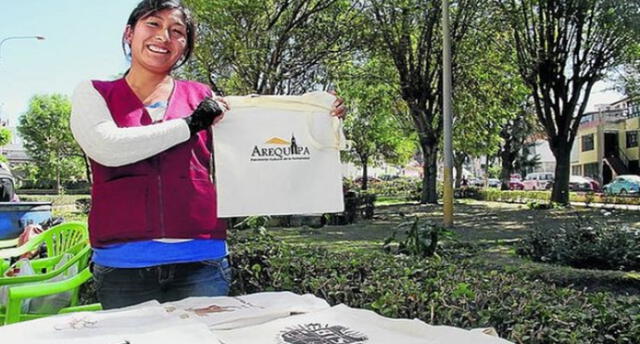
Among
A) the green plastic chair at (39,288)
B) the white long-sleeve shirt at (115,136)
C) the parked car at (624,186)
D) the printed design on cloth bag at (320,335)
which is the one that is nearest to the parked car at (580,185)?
the parked car at (624,186)

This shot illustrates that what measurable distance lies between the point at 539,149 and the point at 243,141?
Answer: 66.1 metres

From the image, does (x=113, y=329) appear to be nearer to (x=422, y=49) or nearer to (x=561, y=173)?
(x=422, y=49)

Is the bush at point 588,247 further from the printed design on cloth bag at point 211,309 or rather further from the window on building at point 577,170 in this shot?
the window on building at point 577,170

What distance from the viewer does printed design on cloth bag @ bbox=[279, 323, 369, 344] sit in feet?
4.51

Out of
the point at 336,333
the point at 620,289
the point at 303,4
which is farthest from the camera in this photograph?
the point at 303,4

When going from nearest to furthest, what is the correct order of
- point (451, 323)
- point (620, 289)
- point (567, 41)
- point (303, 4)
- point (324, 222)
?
point (451, 323) → point (620, 289) → point (324, 222) → point (303, 4) → point (567, 41)

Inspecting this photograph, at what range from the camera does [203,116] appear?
1939 millimetres

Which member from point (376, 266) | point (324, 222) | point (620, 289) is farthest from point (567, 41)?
point (376, 266)

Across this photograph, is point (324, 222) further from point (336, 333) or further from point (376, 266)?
point (336, 333)

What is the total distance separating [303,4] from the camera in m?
15.2

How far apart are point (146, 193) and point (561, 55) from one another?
751 inches

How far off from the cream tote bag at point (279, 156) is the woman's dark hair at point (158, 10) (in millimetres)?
279

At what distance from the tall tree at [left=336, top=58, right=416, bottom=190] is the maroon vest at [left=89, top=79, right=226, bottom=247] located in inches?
620

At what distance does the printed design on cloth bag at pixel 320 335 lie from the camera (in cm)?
138
